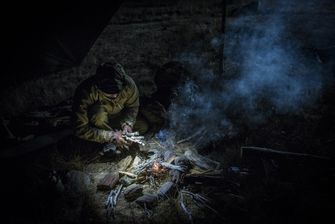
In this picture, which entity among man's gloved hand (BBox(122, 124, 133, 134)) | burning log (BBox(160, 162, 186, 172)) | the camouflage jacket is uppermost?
the camouflage jacket

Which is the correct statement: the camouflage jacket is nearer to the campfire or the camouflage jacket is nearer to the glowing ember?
the campfire

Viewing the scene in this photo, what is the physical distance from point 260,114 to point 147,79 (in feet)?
11.9

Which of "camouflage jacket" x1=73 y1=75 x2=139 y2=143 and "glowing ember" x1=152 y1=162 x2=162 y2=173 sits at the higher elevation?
"camouflage jacket" x1=73 y1=75 x2=139 y2=143

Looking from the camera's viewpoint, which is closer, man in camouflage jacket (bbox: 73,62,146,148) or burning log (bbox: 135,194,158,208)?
burning log (bbox: 135,194,158,208)

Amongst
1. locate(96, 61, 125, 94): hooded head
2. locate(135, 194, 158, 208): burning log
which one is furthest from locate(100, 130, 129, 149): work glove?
locate(135, 194, 158, 208): burning log

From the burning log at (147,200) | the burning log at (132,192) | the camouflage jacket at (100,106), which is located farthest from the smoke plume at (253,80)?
the burning log at (147,200)

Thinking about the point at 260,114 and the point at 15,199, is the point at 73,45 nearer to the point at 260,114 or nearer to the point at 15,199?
the point at 15,199

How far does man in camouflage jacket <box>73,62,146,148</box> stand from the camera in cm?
704

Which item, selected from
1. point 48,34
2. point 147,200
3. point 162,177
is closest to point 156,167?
point 162,177

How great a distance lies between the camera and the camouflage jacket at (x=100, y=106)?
23.1ft

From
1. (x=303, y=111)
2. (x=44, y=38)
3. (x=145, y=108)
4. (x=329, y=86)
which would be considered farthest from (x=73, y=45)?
(x=329, y=86)

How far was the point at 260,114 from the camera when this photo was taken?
8.27 metres

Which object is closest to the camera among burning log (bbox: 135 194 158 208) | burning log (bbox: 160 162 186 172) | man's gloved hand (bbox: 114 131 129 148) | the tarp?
the tarp

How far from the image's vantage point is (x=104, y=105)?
744 cm
